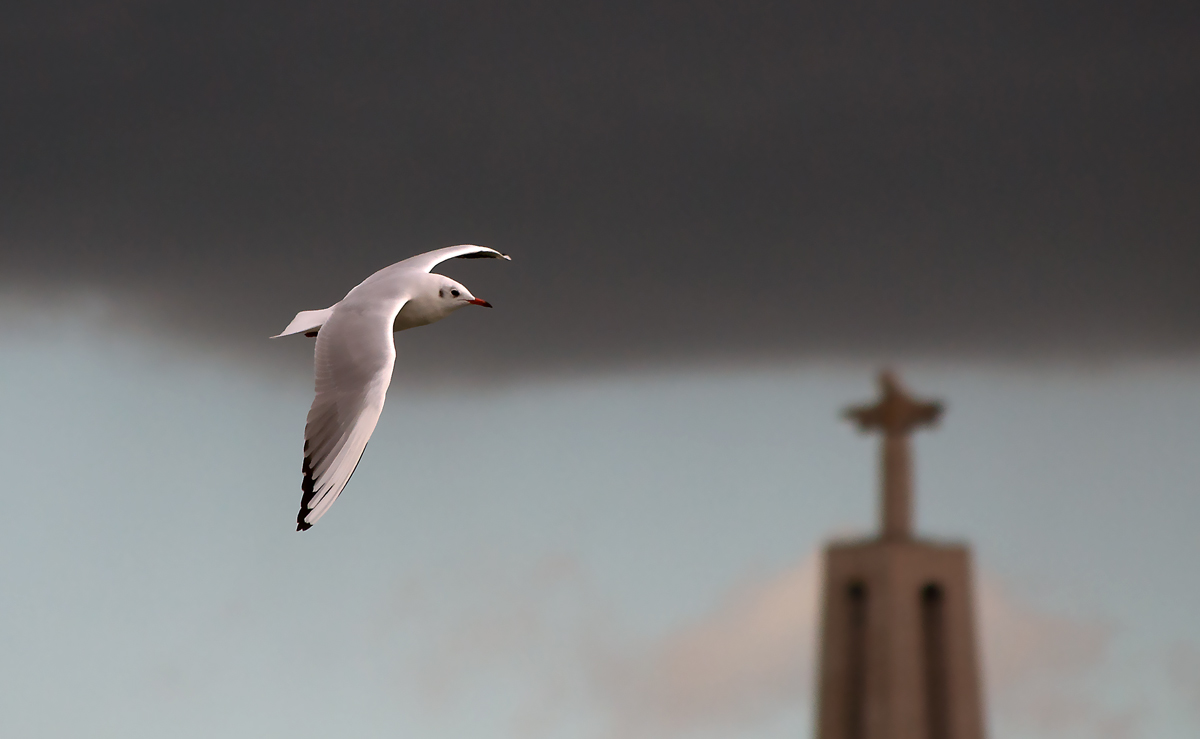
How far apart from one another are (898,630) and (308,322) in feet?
68.6

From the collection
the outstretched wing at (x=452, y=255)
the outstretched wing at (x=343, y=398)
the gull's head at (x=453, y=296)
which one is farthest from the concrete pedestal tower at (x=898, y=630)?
the outstretched wing at (x=343, y=398)

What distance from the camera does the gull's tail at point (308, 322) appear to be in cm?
893

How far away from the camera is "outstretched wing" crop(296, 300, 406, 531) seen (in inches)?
275

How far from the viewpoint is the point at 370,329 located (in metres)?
8.35

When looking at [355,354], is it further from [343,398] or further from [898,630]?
[898,630]

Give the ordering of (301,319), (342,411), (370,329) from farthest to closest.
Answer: (301,319) < (370,329) < (342,411)

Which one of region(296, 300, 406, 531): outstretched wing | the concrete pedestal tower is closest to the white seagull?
region(296, 300, 406, 531): outstretched wing

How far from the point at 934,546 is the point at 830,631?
8.55 feet

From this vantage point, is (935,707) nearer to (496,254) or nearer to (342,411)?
(496,254)

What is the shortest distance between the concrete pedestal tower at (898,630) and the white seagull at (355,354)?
64.5 ft

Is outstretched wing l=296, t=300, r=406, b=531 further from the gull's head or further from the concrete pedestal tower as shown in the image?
the concrete pedestal tower

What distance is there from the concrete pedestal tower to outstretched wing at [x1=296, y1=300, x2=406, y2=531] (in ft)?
69.6

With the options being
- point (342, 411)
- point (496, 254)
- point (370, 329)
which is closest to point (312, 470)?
point (342, 411)

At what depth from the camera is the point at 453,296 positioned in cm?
937
